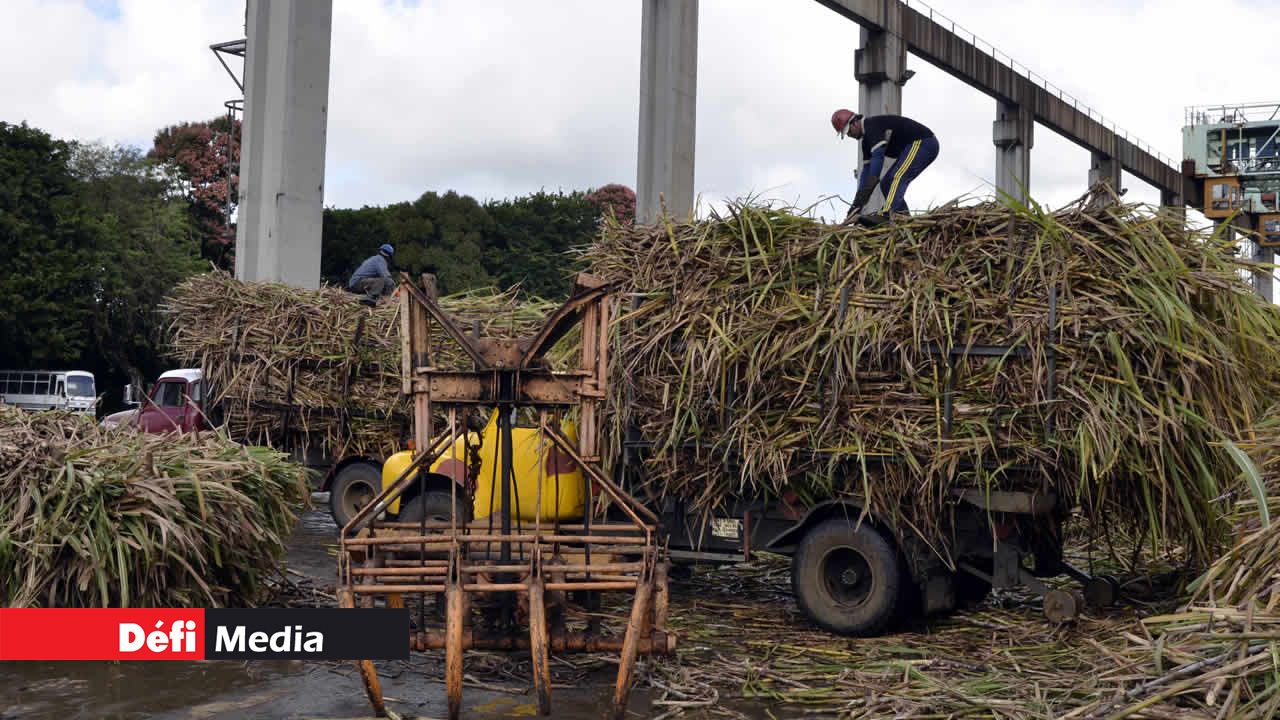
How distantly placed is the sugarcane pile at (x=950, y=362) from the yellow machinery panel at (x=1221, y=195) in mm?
48302

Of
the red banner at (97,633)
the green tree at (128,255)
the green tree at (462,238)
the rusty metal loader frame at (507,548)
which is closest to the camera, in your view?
the rusty metal loader frame at (507,548)

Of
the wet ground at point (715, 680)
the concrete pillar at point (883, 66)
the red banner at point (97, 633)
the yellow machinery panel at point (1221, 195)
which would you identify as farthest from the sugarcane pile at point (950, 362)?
the yellow machinery panel at point (1221, 195)

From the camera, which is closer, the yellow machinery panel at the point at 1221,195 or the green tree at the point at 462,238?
the green tree at the point at 462,238

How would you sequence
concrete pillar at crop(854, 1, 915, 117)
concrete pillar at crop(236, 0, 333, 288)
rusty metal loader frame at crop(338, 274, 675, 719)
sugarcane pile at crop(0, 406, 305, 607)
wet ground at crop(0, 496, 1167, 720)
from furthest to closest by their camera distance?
concrete pillar at crop(854, 1, 915, 117) → concrete pillar at crop(236, 0, 333, 288) → sugarcane pile at crop(0, 406, 305, 607) → wet ground at crop(0, 496, 1167, 720) → rusty metal loader frame at crop(338, 274, 675, 719)

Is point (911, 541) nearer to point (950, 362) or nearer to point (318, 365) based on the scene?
point (950, 362)

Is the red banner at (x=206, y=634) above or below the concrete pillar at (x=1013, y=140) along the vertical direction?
below

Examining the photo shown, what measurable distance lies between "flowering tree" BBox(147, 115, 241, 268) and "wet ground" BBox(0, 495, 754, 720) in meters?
42.6

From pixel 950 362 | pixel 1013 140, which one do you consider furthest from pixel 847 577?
pixel 1013 140

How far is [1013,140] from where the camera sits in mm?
37969

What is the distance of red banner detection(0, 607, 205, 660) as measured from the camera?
639 cm

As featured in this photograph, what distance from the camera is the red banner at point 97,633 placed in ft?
21.0

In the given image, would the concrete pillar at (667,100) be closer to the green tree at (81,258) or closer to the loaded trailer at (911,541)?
the loaded trailer at (911,541)

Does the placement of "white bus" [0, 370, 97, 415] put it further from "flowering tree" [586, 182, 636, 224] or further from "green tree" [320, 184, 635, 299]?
"flowering tree" [586, 182, 636, 224]

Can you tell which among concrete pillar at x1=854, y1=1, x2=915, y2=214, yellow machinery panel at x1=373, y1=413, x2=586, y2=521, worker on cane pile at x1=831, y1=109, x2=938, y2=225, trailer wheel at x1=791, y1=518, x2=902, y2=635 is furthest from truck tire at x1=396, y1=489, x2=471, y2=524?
concrete pillar at x1=854, y1=1, x2=915, y2=214
